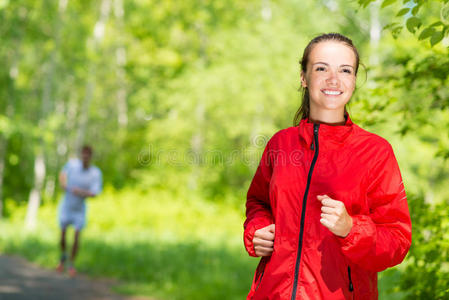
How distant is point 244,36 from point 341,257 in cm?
2041

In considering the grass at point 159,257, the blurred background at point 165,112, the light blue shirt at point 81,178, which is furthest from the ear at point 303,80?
the light blue shirt at point 81,178

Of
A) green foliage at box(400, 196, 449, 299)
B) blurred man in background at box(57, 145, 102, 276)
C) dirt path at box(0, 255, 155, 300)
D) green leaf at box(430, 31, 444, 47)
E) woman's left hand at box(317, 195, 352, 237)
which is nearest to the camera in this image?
woman's left hand at box(317, 195, 352, 237)

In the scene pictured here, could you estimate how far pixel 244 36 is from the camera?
21688mm

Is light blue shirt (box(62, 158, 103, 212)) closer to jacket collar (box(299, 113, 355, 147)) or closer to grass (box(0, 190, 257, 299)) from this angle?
grass (box(0, 190, 257, 299))

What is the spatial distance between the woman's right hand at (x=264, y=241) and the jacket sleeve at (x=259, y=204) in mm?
42

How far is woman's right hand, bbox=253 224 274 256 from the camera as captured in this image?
2072mm

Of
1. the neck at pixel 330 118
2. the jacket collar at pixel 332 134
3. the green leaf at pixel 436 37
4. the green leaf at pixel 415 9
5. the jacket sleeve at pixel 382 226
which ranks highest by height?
the green leaf at pixel 415 9

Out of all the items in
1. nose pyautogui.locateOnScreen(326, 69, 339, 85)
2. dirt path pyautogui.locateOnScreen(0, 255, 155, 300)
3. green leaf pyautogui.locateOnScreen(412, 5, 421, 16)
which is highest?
green leaf pyautogui.locateOnScreen(412, 5, 421, 16)

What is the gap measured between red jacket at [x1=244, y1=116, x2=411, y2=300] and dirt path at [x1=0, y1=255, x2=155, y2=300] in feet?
18.8

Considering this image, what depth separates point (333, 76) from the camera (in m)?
2.12

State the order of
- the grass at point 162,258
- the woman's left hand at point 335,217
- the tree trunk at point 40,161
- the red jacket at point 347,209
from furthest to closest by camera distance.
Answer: the tree trunk at point 40,161, the grass at point 162,258, the red jacket at point 347,209, the woman's left hand at point 335,217

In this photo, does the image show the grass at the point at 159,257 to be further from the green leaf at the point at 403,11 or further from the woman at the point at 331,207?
the woman at the point at 331,207

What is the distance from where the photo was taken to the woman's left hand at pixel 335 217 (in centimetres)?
178

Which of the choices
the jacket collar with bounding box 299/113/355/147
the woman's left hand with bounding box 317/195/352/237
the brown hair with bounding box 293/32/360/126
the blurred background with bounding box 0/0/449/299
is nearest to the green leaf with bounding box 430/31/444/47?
the brown hair with bounding box 293/32/360/126
